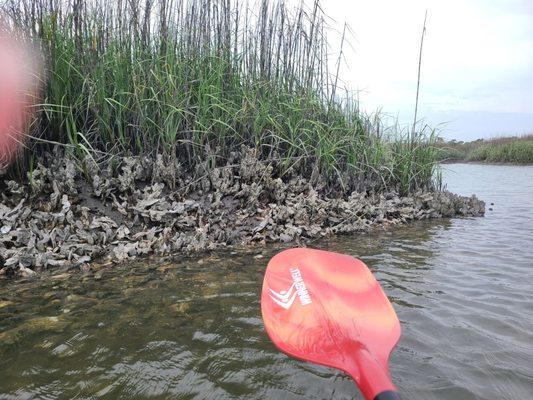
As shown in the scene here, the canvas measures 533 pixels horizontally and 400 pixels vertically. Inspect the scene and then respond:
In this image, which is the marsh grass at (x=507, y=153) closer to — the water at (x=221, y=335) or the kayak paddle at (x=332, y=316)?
the water at (x=221, y=335)

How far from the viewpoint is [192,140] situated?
401 cm

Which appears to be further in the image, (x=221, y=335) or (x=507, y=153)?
(x=507, y=153)

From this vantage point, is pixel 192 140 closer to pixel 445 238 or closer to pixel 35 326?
pixel 35 326

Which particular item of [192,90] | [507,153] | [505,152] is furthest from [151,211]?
[505,152]

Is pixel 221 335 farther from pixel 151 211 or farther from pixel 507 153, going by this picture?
pixel 507 153

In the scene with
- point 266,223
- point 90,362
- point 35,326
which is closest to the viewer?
point 90,362

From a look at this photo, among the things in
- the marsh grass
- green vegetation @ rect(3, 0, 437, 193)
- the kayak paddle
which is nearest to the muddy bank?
green vegetation @ rect(3, 0, 437, 193)

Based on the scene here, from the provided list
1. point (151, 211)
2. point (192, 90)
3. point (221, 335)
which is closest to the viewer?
point (221, 335)

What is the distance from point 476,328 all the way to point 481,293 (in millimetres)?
582

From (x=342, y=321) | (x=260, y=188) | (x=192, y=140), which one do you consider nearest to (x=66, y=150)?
(x=192, y=140)

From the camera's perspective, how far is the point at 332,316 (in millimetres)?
1749

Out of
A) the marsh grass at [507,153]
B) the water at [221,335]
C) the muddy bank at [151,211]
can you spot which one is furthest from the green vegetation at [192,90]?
the marsh grass at [507,153]

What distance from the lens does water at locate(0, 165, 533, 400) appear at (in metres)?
1.56

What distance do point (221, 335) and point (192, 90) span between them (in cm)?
288
